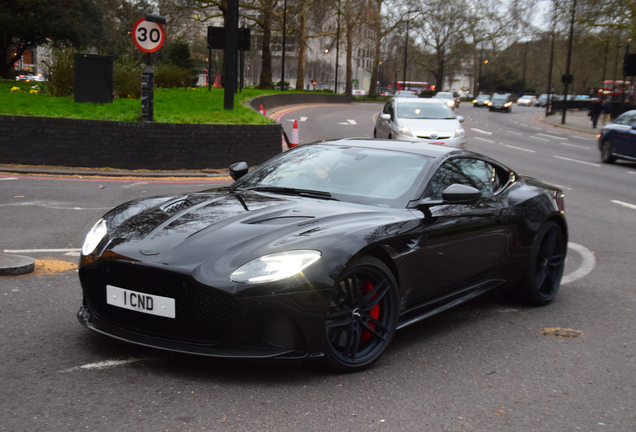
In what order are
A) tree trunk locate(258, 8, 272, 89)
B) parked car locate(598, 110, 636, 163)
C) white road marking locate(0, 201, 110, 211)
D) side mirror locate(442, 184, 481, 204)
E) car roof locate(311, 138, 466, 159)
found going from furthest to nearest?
tree trunk locate(258, 8, 272, 89), parked car locate(598, 110, 636, 163), white road marking locate(0, 201, 110, 211), car roof locate(311, 138, 466, 159), side mirror locate(442, 184, 481, 204)

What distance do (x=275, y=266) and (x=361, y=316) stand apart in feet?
2.16

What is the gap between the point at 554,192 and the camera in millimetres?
5984

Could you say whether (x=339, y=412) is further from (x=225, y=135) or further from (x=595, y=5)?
(x=595, y=5)

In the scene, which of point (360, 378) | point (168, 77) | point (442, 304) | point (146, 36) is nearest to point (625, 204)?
point (442, 304)

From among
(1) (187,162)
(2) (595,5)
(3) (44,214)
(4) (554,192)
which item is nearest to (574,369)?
(4) (554,192)

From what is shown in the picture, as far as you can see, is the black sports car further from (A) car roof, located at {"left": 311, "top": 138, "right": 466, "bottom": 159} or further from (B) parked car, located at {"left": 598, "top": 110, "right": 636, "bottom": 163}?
(B) parked car, located at {"left": 598, "top": 110, "right": 636, "bottom": 163}

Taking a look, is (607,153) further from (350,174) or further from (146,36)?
(350,174)

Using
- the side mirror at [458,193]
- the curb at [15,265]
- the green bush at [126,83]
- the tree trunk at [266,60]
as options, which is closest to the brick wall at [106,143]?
the curb at [15,265]

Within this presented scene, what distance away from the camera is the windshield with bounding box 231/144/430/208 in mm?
4652

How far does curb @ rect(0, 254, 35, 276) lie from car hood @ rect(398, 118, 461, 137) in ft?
39.1

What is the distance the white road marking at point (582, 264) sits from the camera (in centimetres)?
658

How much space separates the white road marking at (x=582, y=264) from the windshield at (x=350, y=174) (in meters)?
2.45

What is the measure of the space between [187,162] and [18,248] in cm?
712

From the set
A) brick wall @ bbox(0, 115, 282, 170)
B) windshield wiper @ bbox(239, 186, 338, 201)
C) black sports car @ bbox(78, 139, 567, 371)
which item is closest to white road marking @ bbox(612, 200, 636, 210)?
black sports car @ bbox(78, 139, 567, 371)
